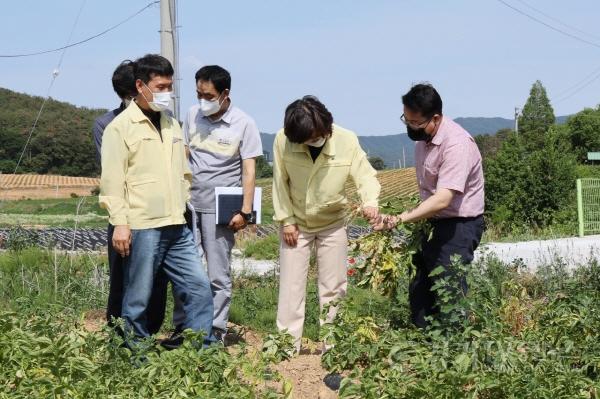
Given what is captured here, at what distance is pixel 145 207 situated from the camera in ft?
15.9

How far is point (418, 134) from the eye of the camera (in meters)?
4.83

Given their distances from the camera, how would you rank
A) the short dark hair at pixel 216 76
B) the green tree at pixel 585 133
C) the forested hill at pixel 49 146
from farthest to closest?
the forested hill at pixel 49 146 < the green tree at pixel 585 133 < the short dark hair at pixel 216 76

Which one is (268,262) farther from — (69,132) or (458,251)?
(69,132)

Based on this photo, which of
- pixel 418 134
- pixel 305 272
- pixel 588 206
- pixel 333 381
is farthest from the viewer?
pixel 588 206

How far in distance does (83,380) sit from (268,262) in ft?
30.9

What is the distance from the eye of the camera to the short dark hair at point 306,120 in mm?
5008

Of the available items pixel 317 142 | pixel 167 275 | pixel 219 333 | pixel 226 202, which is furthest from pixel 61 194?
pixel 317 142

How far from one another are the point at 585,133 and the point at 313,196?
187 feet

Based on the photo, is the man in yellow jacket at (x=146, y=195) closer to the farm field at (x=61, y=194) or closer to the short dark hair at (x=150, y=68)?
the short dark hair at (x=150, y=68)

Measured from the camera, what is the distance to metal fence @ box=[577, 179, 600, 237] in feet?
58.2

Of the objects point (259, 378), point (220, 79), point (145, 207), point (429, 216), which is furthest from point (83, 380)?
point (220, 79)

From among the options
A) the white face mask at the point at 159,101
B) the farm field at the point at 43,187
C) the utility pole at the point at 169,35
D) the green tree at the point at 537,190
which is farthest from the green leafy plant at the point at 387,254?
the farm field at the point at 43,187

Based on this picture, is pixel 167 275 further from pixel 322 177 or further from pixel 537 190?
pixel 537 190

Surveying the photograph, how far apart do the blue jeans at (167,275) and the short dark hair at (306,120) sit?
0.77 meters
